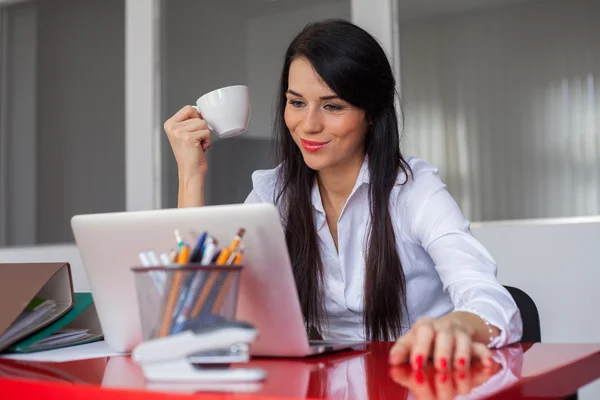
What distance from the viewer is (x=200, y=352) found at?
758 millimetres

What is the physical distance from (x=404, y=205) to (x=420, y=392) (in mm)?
883

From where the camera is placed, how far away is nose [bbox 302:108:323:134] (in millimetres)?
1578

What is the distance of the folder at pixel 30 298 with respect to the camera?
1082mm

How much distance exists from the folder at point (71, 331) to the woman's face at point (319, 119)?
560 mm

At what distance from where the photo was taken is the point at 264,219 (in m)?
0.81

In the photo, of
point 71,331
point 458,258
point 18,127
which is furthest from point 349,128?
point 18,127

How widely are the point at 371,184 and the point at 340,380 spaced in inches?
34.7

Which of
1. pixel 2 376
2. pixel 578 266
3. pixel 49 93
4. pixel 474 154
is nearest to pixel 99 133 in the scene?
pixel 49 93

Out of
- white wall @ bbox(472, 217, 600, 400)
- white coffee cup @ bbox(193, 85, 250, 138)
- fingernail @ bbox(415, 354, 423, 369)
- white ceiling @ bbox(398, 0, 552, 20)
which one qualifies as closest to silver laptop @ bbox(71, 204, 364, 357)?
fingernail @ bbox(415, 354, 423, 369)

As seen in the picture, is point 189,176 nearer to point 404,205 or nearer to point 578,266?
point 404,205

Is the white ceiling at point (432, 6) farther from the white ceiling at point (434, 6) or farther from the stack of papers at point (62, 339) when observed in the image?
the stack of papers at point (62, 339)

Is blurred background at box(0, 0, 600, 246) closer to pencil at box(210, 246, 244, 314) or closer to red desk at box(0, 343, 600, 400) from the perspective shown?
red desk at box(0, 343, 600, 400)

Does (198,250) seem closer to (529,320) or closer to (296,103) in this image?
(529,320)

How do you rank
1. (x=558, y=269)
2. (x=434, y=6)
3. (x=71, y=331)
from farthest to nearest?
(x=434, y=6), (x=558, y=269), (x=71, y=331)
